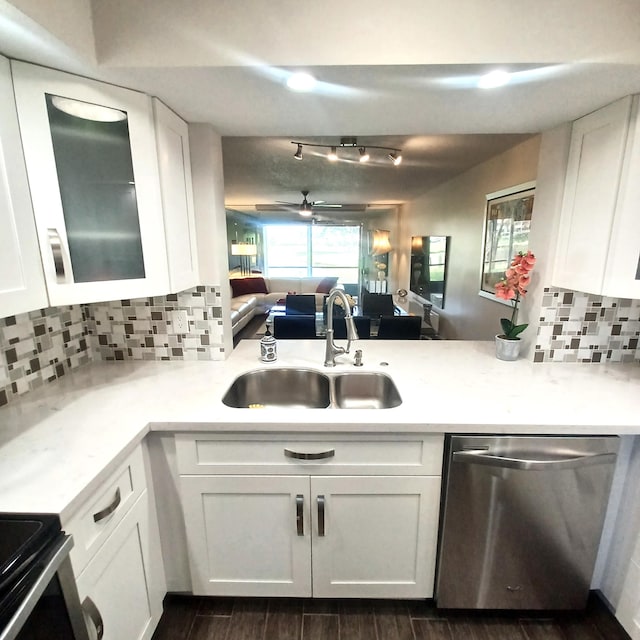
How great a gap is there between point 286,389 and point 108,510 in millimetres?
886

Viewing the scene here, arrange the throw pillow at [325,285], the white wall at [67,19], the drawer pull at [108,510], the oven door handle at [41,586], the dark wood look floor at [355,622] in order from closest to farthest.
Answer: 1. the oven door handle at [41,586]
2. the white wall at [67,19]
3. the drawer pull at [108,510]
4. the dark wood look floor at [355,622]
5. the throw pillow at [325,285]

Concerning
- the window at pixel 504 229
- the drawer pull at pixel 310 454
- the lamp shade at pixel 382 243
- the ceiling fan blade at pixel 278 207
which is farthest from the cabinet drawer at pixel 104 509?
the lamp shade at pixel 382 243

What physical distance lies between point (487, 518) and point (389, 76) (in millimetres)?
1585

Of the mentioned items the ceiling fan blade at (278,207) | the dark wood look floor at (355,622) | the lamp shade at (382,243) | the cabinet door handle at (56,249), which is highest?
the ceiling fan blade at (278,207)

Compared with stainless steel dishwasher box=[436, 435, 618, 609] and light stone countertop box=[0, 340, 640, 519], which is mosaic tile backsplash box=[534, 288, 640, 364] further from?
stainless steel dishwasher box=[436, 435, 618, 609]

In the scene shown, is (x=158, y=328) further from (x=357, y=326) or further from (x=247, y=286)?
(x=247, y=286)

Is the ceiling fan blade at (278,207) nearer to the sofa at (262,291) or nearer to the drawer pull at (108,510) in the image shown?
the sofa at (262,291)

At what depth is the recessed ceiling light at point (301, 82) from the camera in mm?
1071

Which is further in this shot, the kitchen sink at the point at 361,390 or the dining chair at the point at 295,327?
the dining chair at the point at 295,327

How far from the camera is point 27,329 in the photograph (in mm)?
1345

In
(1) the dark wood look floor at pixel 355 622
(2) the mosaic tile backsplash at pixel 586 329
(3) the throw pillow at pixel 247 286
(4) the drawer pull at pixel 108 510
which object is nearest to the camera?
(4) the drawer pull at pixel 108 510

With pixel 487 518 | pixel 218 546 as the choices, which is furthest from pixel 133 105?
pixel 487 518

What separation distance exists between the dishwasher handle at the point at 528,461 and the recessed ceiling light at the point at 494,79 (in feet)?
4.09

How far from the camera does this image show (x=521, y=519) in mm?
1240
